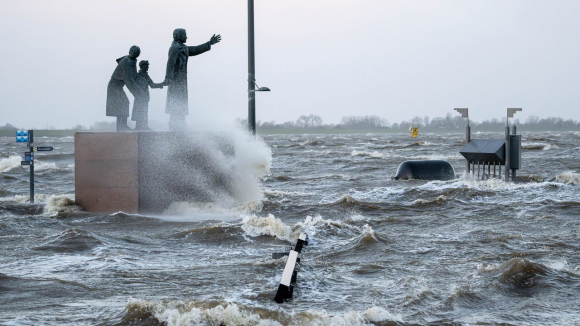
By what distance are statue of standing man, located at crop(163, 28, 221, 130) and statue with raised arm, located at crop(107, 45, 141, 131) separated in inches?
30.3

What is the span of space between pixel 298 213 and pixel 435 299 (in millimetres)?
8314

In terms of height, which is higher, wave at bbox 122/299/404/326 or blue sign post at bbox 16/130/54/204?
blue sign post at bbox 16/130/54/204

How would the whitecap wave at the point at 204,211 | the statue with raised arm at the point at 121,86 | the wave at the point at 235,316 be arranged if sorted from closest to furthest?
the wave at the point at 235,316 < the whitecap wave at the point at 204,211 < the statue with raised arm at the point at 121,86

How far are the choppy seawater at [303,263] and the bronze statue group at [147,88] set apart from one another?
1.92 meters

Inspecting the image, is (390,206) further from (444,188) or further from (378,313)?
(378,313)

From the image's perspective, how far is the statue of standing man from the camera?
16.2 m

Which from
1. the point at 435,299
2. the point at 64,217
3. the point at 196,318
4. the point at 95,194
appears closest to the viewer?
the point at 196,318

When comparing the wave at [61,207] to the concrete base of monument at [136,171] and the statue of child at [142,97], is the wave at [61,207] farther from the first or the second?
the statue of child at [142,97]

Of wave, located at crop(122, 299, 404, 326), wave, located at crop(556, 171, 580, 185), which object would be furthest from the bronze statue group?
wave, located at crop(556, 171, 580, 185)

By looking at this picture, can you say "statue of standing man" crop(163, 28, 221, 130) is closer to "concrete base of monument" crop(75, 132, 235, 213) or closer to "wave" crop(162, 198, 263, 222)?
"concrete base of monument" crop(75, 132, 235, 213)

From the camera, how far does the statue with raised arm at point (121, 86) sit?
52.0 ft

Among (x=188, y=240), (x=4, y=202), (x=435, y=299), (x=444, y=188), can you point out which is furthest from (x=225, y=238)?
(x=444, y=188)

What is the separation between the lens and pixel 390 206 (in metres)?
16.3

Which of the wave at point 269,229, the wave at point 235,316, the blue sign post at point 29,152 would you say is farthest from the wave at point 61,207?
the wave at point 235,316
